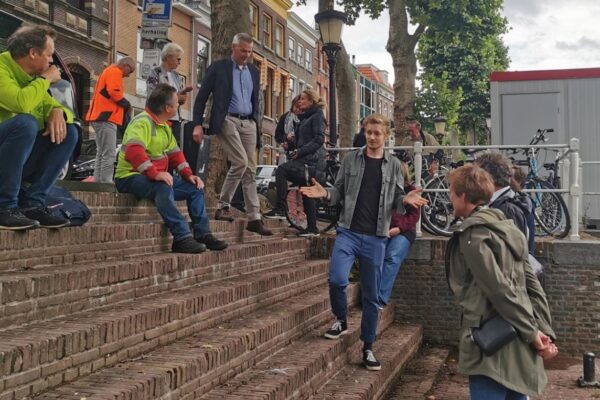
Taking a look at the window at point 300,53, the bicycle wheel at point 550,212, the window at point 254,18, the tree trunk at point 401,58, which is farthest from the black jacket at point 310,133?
the window at point 300,53

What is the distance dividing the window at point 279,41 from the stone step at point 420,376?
3295 cm

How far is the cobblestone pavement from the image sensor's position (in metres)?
5.70

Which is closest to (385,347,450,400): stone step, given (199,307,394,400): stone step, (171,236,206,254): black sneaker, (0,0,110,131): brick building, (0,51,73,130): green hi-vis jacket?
(199,307,394,400): stone step

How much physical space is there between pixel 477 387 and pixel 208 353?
4.90 ft

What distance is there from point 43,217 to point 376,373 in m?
2.78

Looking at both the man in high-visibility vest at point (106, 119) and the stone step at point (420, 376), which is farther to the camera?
the man in high-visibility vest at point (106, 119)

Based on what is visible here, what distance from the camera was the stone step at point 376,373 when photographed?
4500 millimetres

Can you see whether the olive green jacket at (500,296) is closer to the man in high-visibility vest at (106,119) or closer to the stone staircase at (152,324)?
the stone staircase at (152,324)

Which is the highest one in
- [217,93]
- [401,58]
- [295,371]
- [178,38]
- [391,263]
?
[178,38]

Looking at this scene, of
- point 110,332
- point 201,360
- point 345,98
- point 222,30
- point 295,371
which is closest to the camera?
point 110,332

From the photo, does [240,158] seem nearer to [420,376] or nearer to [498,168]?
[420,376]

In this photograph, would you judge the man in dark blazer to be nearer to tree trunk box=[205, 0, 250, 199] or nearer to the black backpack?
the black backpack

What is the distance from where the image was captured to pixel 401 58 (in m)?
19.6

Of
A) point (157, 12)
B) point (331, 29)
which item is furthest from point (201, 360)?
point (331, 29)
